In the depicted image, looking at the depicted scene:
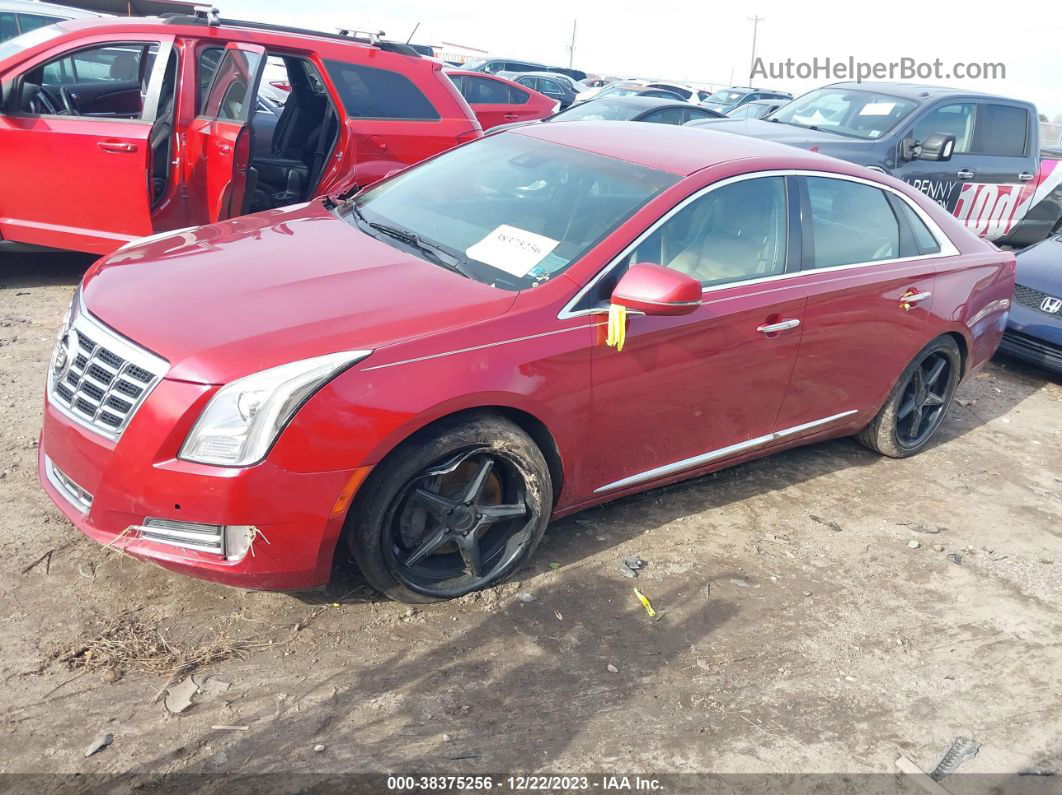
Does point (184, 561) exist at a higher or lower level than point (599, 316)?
lower

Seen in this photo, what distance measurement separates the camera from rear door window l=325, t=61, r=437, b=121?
260 inches

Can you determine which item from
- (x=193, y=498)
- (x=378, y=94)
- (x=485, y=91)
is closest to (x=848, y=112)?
(x=378, y=94)

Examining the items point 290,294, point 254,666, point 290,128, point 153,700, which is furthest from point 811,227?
point 290,128

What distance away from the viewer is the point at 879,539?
4340 mm

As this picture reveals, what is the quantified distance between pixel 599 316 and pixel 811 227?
1.39 meters

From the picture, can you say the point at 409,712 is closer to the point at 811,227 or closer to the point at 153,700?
the point at 153,700

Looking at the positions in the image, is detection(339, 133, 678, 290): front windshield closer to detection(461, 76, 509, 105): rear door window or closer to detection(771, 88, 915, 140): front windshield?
detection(771, 88, 915, 140): front windshield

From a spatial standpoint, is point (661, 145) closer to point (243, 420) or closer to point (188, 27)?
point (243, 420)

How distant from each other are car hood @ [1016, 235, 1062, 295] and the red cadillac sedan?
2.71 meters

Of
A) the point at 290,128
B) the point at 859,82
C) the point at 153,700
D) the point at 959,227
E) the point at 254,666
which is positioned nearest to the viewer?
the point at 153,700

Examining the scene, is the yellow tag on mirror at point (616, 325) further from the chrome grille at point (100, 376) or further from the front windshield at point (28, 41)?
the front windshield at point (28, 41)

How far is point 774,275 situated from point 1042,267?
4.40 m

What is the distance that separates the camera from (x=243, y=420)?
110 inches

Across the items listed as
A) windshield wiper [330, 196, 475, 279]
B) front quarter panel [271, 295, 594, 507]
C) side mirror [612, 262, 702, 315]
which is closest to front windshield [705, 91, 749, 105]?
windshield wiper [330, 196, 475, 279]
